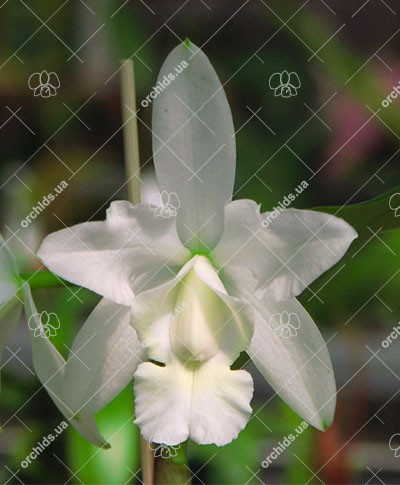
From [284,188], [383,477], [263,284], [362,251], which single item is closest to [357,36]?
[284,188]

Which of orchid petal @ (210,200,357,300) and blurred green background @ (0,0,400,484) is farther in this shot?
blurred green background @ (0,0,400,484)

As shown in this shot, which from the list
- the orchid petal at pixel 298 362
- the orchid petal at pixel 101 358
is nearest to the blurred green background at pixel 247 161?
the orchid petal at pixel 298 362

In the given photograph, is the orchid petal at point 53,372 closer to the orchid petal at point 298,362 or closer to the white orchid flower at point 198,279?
the white orchid flower at point 198,279

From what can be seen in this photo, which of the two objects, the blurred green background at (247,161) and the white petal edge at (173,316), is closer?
the white petal edge at (173,316)

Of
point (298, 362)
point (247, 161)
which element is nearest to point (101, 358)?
point (298, 362)

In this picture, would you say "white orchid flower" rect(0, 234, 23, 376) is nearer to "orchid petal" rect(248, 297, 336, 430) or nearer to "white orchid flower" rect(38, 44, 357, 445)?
"white orchid flower" rect(38, 44, 357, 445)

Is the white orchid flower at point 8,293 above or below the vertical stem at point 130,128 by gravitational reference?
below

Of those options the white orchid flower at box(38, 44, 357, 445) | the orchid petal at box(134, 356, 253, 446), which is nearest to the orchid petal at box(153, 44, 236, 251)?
the white orchid flower at box(38, 44, 357, 445)
